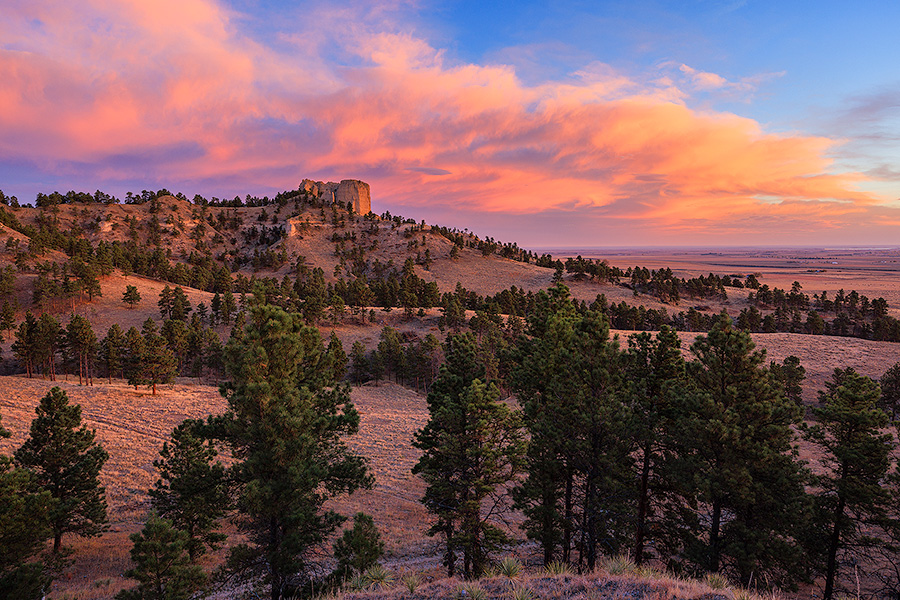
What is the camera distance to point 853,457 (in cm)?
1565

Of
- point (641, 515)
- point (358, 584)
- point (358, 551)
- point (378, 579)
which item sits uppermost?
point (358, 584)

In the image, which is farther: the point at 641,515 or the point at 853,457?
the point at 641,515

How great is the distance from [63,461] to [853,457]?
34.3m

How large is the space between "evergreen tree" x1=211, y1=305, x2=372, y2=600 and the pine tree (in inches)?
423

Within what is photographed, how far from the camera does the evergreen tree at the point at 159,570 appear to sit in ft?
40.3

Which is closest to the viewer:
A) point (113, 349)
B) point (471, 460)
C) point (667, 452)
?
point (471, 460)

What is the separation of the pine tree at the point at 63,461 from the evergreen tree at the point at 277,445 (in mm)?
10732

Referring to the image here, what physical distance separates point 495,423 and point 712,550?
977 cm

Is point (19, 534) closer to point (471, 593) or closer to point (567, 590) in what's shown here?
point (471, 593)

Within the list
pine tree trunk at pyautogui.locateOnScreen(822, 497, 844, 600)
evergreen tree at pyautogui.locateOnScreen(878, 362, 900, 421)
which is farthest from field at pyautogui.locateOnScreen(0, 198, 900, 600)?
pine tree trunk at pyautogui.locateOnScreen(822, 497, 844, 600)

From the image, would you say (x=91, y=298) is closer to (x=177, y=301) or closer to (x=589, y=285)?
(x=177, y=301)

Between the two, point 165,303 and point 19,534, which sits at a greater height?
point 165,303

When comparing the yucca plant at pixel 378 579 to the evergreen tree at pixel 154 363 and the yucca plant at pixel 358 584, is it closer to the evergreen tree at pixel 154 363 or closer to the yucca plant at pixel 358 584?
the yucca plant at pixel 358 584

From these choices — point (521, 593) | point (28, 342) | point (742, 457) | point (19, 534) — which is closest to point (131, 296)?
point (28, 342)
